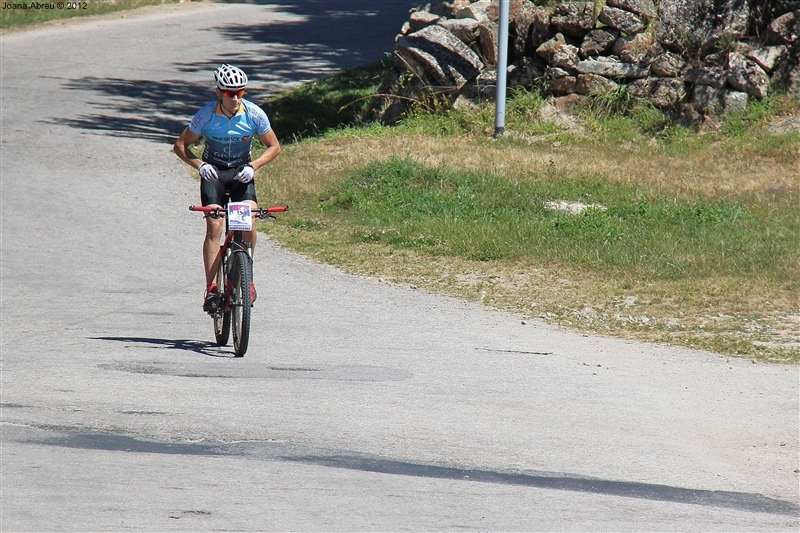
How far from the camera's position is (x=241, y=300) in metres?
7.79

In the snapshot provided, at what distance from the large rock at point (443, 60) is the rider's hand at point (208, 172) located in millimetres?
10253

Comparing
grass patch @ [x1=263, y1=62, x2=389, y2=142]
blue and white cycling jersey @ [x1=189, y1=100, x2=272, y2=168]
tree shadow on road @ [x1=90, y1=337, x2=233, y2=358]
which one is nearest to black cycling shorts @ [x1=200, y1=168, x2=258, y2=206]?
blue and white cycling jersey @ [x1=189, y1=100, x2=272, y2=168]

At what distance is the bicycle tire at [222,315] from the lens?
805 cm

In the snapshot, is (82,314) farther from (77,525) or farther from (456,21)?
(456,21)

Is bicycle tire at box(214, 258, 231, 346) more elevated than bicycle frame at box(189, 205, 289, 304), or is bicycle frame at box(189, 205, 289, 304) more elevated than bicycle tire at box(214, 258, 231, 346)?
bicycle frame at box(189, 205, 289, 304)

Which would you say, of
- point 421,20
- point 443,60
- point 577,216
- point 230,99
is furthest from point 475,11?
point 230,99

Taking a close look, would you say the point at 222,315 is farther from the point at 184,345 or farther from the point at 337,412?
the point at 337,412

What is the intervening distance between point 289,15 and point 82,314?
937 inches

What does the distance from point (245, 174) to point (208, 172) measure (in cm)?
27

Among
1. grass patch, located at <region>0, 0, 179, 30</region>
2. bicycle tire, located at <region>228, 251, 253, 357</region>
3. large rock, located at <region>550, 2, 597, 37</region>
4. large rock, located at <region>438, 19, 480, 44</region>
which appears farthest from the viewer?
grass patch, located at <region>0, 0, 179, 30</region>

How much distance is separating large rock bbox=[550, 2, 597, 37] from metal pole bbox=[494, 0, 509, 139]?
1.44m

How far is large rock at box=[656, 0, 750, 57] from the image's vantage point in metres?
16.9

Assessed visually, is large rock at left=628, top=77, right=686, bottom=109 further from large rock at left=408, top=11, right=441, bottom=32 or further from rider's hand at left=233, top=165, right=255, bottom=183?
rider's hand at left=233, top=165, right=255, bottom=183

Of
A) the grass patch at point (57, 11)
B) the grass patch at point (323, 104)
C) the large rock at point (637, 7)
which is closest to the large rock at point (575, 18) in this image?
the large rock at point (637, 7)
